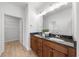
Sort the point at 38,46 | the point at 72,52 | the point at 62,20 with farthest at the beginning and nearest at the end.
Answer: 1. the point at 38,46
2. the point at 62,20
3. the point at 72,52

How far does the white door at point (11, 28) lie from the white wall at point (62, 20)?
3.16 meters

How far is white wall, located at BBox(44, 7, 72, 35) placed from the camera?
214cm

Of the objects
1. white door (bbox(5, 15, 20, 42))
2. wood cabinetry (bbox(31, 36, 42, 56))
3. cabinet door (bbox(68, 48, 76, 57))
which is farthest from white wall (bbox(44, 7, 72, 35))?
white door (bbox(5, 15, 20, 42))

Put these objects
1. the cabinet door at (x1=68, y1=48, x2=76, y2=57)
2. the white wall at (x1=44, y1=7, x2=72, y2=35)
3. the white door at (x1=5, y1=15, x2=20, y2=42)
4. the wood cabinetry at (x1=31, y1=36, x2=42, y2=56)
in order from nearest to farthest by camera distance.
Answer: the cabinet door at (x1=68, y1=48, x2=76, y2=57) < the white wall at (x1=44, y1=7, x2=72, y2=35) < the wood cabinetry at (x1=31, y1=36, x2=42, y2=56) < the white door at (x1=5, y1=15, x2=20, y2=42)

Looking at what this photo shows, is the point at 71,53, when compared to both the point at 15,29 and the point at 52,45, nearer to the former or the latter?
the point at 52,45

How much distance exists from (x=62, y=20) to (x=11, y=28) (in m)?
4.11

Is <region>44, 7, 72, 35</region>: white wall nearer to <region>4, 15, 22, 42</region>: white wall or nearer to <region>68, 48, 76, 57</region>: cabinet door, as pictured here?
<region>68, 48, 76, 57</region>: cabinet door

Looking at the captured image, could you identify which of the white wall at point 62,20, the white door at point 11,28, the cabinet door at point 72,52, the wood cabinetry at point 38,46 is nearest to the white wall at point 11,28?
the white door at point 11,28

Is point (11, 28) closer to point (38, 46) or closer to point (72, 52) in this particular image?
point (38, 46)

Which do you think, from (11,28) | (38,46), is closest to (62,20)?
(38,46)

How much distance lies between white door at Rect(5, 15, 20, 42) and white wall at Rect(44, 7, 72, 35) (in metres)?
3.16

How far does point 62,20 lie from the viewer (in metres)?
2.39

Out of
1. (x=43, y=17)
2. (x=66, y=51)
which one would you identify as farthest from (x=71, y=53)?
(x=43, y=17)

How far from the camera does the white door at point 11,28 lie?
5.34 meters
